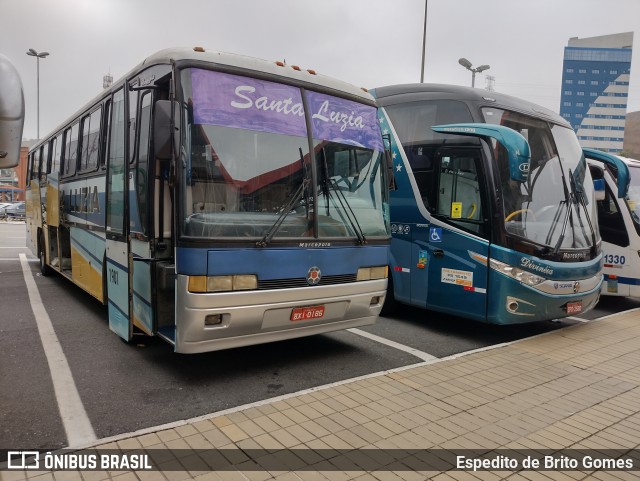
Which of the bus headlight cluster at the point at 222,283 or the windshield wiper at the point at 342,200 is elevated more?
the windshield wiper at the point at 342,200

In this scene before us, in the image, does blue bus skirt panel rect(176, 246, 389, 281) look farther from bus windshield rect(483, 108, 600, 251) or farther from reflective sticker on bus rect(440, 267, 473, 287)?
bus windshield rect(483, 108, 600, 251)

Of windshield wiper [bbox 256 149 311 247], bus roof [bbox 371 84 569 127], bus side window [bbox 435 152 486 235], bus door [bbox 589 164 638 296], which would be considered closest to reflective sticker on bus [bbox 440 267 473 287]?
bus side window [bbox 435 152 486 235]

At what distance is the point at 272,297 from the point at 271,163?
129 cm

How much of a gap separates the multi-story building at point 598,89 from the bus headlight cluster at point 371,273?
91.2 m

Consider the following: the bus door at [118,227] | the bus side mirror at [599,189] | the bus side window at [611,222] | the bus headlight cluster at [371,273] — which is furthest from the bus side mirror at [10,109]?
the bus side window at [611,222]

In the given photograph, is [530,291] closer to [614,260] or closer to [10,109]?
[614,260]

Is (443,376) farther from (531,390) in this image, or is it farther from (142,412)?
(142,412)

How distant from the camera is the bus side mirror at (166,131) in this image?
14.6 ft

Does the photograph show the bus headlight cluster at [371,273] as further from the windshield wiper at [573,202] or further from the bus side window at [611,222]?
the bus side window at [611,222]

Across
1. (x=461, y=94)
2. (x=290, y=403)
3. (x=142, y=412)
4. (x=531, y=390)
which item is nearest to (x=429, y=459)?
(x=290, y=403)

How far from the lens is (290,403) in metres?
4.36

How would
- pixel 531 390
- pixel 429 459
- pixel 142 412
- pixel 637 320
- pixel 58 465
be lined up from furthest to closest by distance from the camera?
1. pixel 637 320
2. pixel 531 390
3. pixel 142 412
4. pixel 429 459
5. pixel 58 465

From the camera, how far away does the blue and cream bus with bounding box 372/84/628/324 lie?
6352 mm

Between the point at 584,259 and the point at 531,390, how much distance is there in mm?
2671
